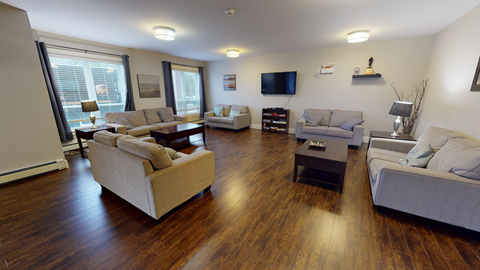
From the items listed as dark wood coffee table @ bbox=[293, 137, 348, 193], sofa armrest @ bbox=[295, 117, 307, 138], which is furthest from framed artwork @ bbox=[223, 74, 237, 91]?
dark wood coffee table @ bbox=[293, 137, 348, 193]

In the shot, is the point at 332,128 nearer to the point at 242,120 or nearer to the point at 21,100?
the point at 242,120

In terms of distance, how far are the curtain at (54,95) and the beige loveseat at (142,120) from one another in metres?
0.72

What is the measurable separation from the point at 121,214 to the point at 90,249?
17.6 inches

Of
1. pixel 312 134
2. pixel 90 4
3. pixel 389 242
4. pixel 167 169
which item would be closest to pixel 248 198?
pixel 167 169

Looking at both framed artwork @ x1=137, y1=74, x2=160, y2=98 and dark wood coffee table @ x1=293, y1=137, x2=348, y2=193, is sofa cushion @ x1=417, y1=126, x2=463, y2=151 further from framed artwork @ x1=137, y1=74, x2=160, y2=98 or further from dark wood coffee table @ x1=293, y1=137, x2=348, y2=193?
framed artwork @ x1=137, y1=74, x2=160, y2=98

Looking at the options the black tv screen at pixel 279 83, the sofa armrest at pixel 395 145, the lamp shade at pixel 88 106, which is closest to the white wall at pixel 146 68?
the lamp shade at pixel 88 106

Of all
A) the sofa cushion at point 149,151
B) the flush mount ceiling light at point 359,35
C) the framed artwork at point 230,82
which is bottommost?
the sofa cushion at point 149,151

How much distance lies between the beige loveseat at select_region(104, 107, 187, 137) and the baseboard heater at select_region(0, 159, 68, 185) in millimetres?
1058

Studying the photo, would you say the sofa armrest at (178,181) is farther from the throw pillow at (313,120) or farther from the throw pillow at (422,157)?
the throw pillow at (313,120)

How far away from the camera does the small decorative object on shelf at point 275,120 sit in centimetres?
554

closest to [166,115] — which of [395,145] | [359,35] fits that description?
[359,35]

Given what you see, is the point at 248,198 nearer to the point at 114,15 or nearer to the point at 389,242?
the point at 389,242

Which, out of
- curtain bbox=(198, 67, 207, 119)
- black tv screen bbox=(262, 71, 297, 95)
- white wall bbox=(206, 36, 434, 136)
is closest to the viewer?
white wall bbox=(206, 36, 434, 136)

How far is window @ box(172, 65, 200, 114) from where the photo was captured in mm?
6273
